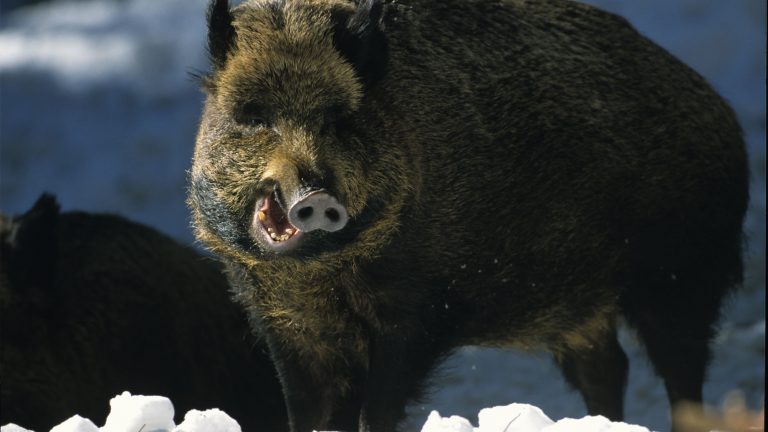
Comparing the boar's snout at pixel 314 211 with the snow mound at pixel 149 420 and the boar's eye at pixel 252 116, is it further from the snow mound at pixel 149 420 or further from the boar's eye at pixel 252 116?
the snow mound at pixel 149 420

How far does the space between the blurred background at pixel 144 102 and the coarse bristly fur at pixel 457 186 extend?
384 centimetres

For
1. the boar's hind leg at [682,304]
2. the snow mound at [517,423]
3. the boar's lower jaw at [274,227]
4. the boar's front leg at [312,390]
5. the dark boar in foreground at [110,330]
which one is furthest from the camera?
the dark boar in foreground at [110,330]

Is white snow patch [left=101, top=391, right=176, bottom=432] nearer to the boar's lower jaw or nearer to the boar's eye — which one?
the boar's lower jaw

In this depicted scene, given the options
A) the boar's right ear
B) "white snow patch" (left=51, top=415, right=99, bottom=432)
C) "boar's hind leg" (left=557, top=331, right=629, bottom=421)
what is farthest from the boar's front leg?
"boar's hind leg" (left=557, top=331, right=629, bottom=421)

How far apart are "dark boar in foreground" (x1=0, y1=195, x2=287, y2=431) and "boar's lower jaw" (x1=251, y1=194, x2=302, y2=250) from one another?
88.2 inches

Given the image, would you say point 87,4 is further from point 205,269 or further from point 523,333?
point 523,333

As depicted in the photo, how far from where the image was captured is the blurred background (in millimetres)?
10258

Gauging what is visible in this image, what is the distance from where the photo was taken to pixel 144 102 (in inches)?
466

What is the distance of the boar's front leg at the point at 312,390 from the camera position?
199 inches

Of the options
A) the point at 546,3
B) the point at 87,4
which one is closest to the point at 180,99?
the point at 87,4

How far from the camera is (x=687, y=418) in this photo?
227 inches

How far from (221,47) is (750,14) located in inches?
283

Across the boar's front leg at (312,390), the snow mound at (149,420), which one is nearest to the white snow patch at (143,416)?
the snow mound at (149,420)

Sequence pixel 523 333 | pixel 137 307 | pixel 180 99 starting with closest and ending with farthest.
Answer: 1. pixel 523 333
2. pixel 137 307
3. pixel 180 99
